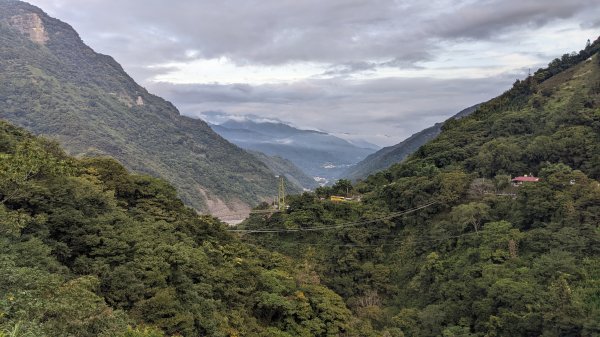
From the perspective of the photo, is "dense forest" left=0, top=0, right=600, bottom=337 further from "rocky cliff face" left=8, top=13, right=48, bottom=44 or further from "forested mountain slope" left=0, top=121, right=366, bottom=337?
"rocky cliff face" left=8, top=13, right=48, bottom=44

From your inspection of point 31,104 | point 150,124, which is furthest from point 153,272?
point 150,124

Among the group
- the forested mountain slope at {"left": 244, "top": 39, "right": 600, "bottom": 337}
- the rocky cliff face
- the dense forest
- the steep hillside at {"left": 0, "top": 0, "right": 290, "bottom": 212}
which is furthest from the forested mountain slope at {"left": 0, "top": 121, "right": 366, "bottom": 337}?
the rocky cliff face

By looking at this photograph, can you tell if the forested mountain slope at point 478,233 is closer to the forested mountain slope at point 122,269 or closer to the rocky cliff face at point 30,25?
the forested mountain slope at point 122,269

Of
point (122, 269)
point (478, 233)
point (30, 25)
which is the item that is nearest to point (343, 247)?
point (478, 233)

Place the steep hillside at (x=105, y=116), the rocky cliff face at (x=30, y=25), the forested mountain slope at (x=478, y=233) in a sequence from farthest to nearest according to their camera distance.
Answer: the rocky cliff face at (x=30, y=25) → the steep hillside at (x=105, y=116) → the forested mountain slope at (x=478, y=233)

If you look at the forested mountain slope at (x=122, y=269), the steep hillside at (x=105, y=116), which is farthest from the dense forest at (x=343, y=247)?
the steep hillside at (x=105, y=116)

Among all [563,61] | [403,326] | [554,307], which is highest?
[563,61]

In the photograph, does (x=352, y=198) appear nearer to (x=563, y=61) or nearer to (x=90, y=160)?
(x=90, y=160)
